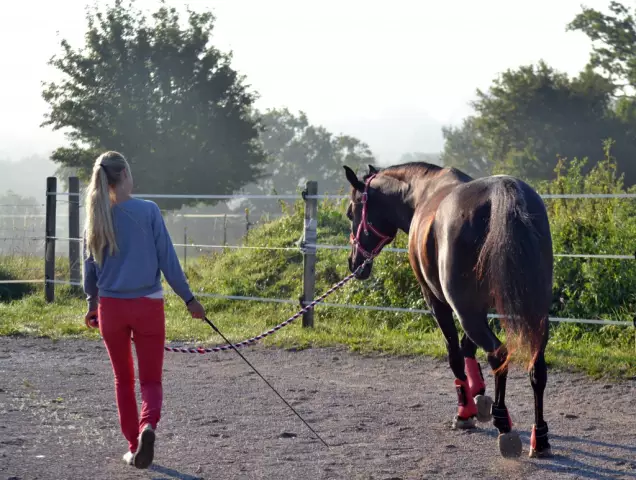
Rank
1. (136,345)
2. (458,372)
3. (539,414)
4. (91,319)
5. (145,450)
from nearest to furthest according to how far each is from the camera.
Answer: (145,450) → (136,345) → (539,414) → (91,319) → (458,372)

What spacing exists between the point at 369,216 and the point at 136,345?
269 cm

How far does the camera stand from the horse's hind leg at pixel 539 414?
4559 millimetres

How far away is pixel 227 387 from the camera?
6.93 metres

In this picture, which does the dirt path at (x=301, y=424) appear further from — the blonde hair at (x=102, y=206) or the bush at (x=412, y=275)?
the bush at (x=412, y=275)

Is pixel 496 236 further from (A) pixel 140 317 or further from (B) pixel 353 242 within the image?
(B) pixel 353 242

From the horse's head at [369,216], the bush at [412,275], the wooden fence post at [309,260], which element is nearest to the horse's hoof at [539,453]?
the horse's head at [369,216]

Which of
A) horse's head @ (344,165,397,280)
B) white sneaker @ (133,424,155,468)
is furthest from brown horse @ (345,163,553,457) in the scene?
white sneaker @ (133,424,155,468)

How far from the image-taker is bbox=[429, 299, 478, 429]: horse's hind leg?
17.9 ft

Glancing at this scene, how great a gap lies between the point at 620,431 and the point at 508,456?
1155 mm

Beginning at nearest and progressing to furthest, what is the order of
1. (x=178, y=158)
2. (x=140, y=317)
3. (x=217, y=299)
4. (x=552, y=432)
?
(x=140, y=317)
(x=552, y=432)
(x=217, y=299)
(x=178, y=158)

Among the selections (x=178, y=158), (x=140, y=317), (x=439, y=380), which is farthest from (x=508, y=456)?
(x=178, y=158)

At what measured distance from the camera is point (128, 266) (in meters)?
4.40

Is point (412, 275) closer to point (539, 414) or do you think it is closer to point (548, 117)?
point (539, 414)

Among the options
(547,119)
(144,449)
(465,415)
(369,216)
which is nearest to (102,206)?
(144,449)
